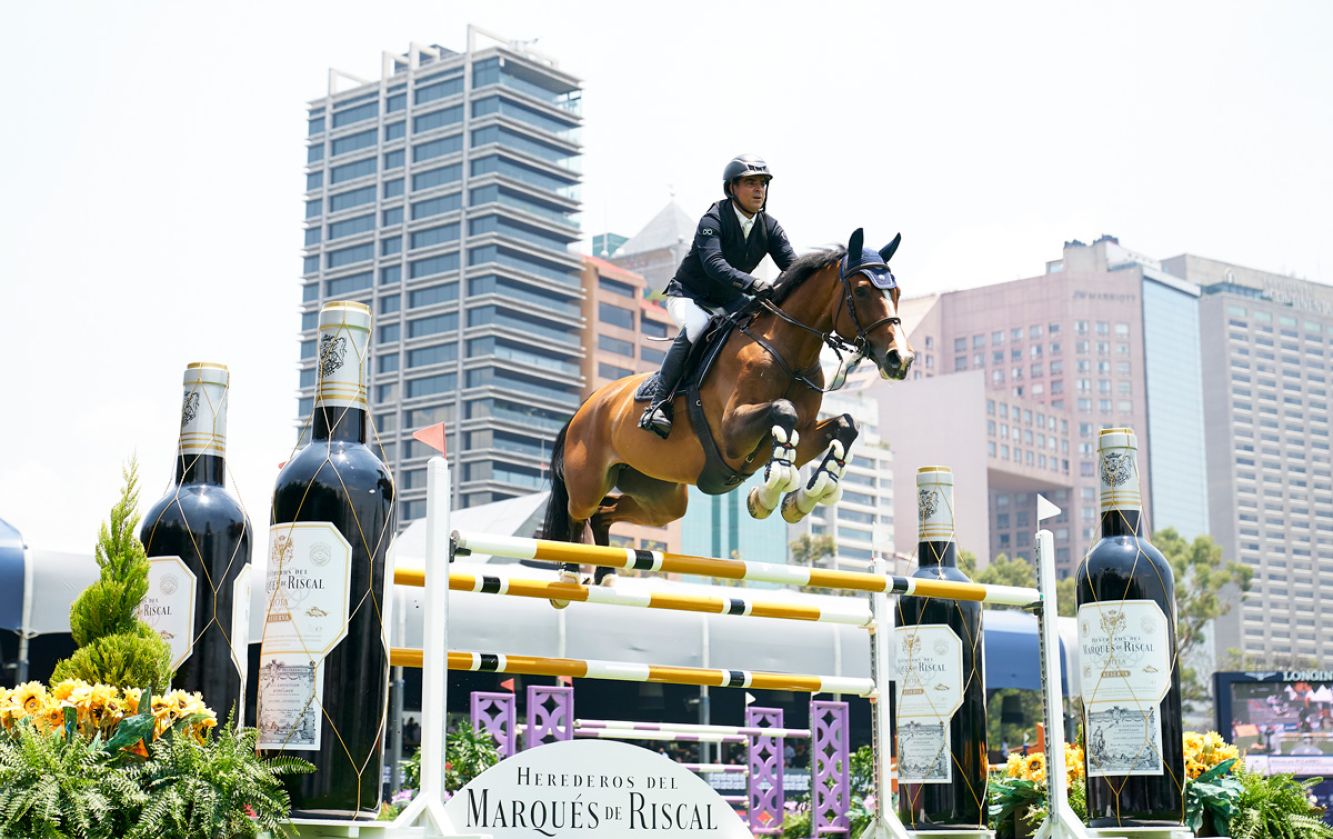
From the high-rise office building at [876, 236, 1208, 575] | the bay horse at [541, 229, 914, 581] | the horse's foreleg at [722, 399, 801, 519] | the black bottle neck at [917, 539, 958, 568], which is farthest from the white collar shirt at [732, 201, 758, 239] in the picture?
the high-rise office building at [876, 236, 1208, 575]

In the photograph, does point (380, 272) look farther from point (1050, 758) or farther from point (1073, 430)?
point (1050, 758)

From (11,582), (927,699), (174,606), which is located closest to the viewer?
(174,606)

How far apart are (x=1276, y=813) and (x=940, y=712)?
63.9 inches

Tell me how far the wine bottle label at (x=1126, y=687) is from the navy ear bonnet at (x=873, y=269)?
6.93ft

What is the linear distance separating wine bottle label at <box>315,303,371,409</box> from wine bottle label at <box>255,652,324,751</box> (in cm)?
90

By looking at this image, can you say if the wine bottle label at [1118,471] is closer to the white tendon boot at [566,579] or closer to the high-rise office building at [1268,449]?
the white tendon boot at [566,579]

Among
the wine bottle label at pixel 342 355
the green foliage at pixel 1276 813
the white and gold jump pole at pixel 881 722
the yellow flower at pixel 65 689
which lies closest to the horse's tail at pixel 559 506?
the white and gold jump pole at pixel 881 722

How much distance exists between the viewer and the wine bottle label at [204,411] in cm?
709

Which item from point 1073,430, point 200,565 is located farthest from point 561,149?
point 200,565

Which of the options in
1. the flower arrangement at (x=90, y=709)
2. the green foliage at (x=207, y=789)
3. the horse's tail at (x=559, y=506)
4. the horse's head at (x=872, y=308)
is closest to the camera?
the green foliage at (x=207, y=789)

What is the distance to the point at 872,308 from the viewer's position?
5.94 m

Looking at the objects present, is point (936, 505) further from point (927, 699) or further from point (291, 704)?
point (291, 704)

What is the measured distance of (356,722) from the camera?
4.71m

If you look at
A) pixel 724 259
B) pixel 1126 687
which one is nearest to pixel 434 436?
pixel 724 259
